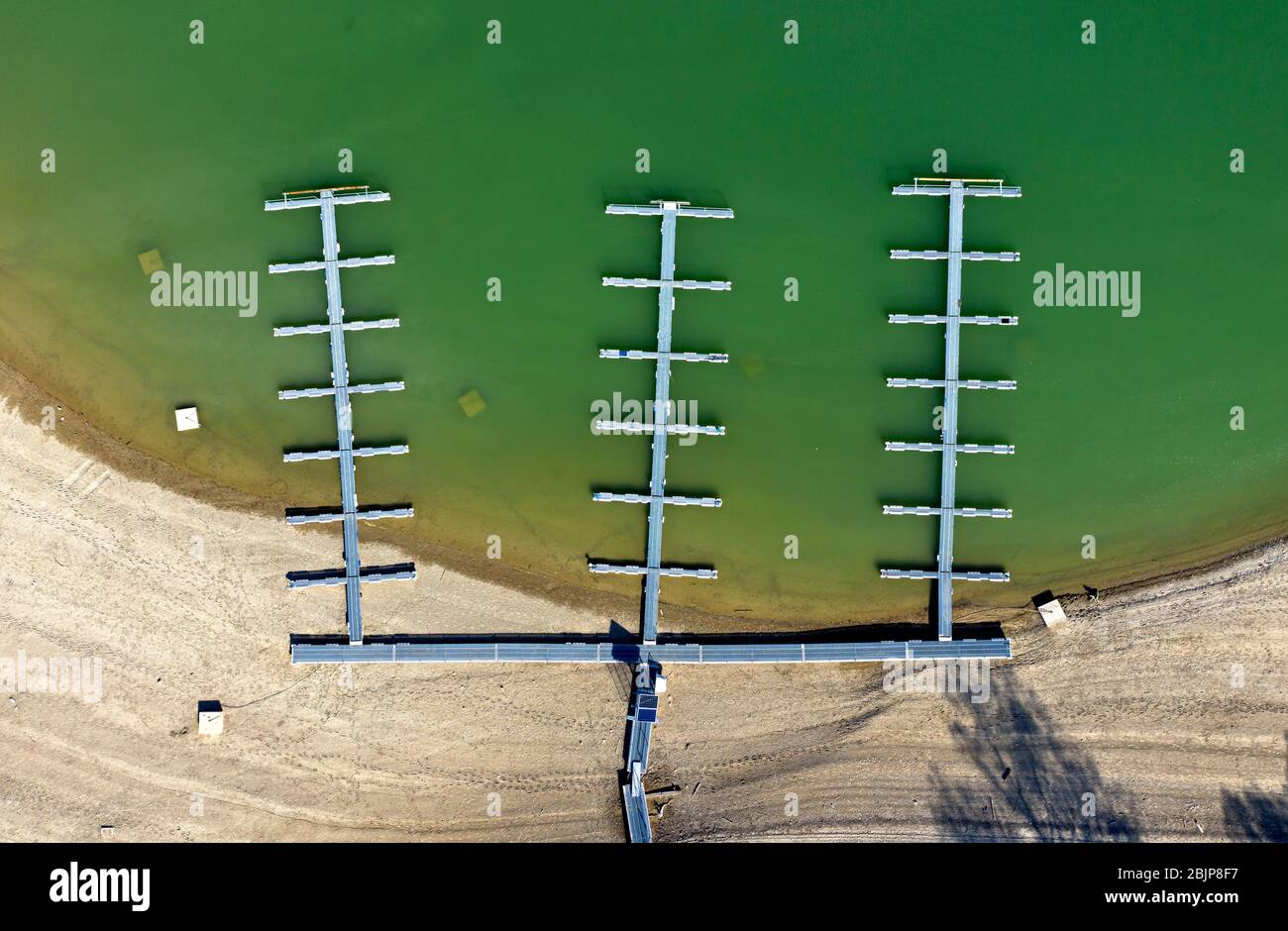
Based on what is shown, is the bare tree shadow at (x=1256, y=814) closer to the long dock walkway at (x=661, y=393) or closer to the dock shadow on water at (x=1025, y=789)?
the dock shadow on water at (x=1025, y=789)

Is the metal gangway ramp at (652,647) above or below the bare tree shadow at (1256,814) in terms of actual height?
above

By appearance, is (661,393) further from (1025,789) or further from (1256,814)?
(1256,814)

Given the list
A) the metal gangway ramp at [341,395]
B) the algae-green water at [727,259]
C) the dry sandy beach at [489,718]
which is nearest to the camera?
the dry sandy beach at [489,718]

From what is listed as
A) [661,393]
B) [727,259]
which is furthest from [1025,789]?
[727,259]

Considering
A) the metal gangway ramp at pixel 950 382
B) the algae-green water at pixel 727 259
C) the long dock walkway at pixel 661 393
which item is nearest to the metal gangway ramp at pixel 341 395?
the algae-green water at pixel 727 259

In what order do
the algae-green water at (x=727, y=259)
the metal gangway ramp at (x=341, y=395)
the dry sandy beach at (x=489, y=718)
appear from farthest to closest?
the algae-green water at (x=727, y=259) → the metal gangway ramp at (x=341, y=395) → the dry sandy beach at (x=489, y=718)

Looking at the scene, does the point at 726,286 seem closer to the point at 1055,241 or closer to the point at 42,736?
the point at 1055,241

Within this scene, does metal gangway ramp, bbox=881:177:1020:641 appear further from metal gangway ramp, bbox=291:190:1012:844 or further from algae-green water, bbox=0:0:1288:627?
metal gangway ramp, bbox=291:190:1012:844
